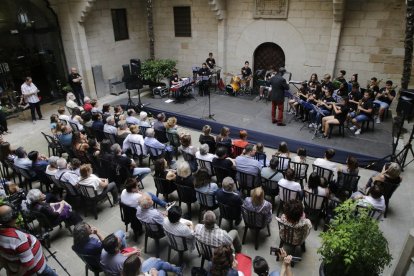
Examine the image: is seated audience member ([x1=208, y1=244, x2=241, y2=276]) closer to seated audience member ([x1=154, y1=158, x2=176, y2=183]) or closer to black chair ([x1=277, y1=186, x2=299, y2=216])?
black chair ([x1=277, y1=186, x2=299, y2=216])

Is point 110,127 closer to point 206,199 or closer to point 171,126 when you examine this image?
point 171,126

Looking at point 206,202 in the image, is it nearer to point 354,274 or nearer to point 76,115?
point 354,274

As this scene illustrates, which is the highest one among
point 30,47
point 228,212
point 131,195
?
point 30,47

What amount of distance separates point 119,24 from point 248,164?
32.2 ft

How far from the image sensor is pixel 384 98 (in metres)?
8.73

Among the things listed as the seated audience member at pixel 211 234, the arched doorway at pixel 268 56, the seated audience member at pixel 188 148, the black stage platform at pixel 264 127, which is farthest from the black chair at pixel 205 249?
the arched doorway at pixel 268 56

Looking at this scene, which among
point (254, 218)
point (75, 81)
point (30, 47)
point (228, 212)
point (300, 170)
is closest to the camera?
point (254, 218)

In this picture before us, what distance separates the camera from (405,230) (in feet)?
16.3

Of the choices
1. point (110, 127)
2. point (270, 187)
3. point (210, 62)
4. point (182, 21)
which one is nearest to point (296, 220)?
point (270, 187)

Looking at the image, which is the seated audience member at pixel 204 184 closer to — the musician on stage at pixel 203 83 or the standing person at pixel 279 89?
the standing person at pixel 279 89

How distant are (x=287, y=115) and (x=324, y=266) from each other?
21.5ft

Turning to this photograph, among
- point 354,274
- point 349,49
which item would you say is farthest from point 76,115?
point 349,49

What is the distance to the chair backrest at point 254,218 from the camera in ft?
14.3

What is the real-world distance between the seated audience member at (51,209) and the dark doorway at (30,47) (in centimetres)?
721
